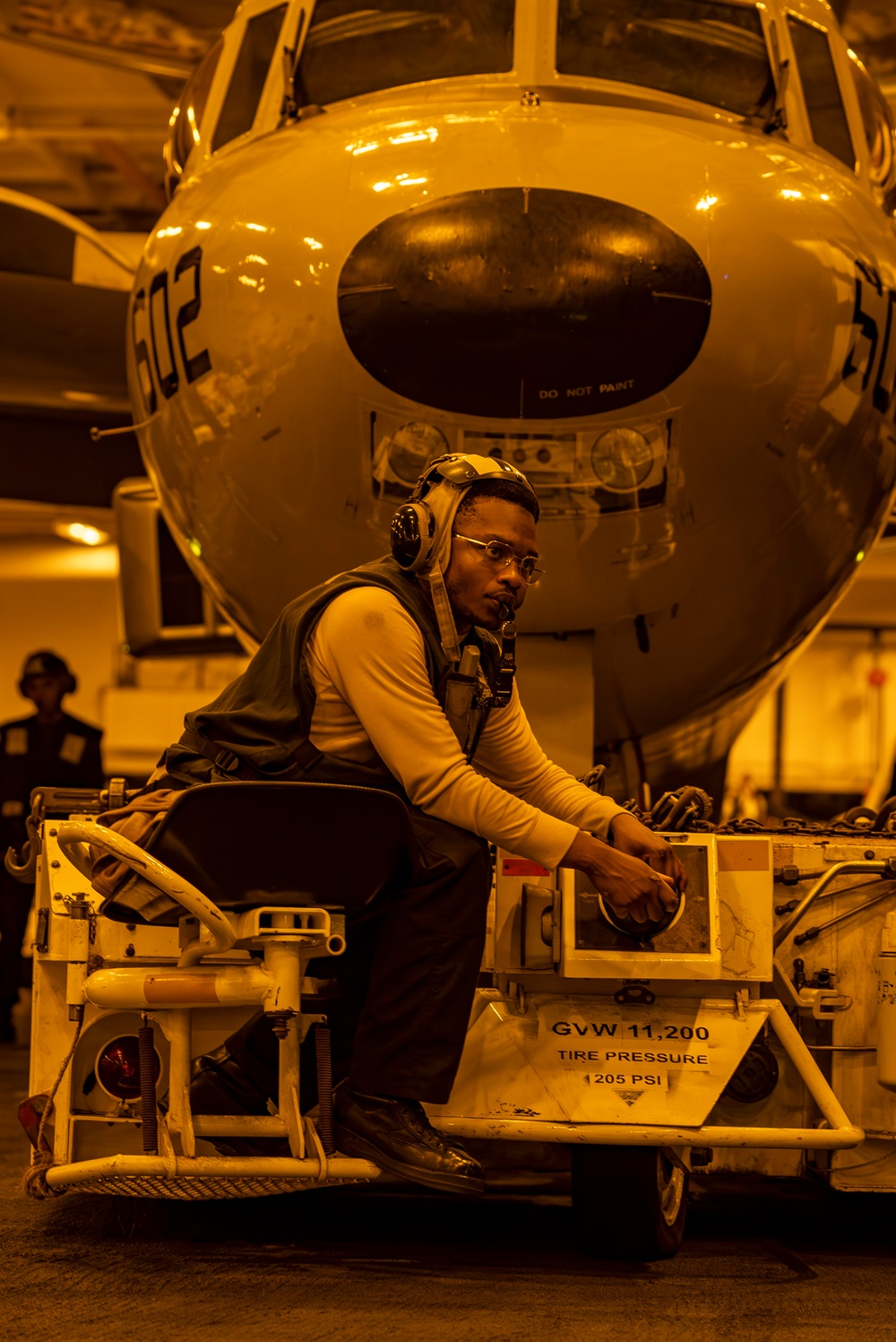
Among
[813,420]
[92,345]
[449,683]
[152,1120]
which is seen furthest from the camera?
[92,345]

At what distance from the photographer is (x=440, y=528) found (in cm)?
299

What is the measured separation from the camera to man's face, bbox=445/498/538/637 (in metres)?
2.98

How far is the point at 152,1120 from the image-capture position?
264 cm

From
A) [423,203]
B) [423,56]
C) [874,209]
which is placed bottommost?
[423,203]

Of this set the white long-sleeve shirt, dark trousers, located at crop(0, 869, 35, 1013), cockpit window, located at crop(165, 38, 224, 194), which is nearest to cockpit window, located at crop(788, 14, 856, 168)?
cockpit window, located at crop(165, 38, 224, 194)

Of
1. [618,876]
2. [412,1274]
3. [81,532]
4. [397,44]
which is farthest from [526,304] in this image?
[81,532]

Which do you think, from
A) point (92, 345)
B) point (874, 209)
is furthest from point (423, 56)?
point (92, 345)

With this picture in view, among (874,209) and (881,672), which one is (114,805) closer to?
(874,209)

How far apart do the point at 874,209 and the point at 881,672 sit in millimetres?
14847

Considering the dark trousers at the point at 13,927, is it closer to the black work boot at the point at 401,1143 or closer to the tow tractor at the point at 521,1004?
the tow tractor at the point at 521,1004

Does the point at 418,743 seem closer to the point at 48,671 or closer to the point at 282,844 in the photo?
the point at 282,844

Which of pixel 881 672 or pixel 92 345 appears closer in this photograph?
pixel 92 345

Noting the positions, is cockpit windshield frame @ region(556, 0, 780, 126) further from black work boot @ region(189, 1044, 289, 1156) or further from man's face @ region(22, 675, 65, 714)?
man's face @ region(22, 675, 65, 714)

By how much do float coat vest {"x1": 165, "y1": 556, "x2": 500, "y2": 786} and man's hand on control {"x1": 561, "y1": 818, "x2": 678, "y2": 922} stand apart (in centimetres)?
32
